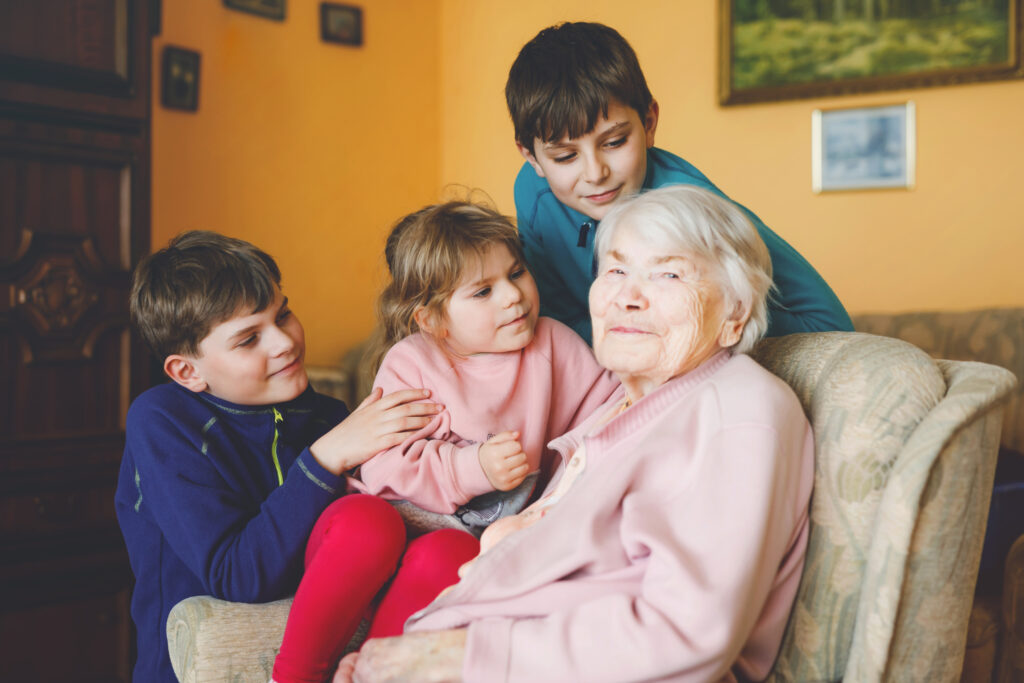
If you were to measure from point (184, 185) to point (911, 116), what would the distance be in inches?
113

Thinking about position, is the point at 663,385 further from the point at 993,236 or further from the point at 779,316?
the point at 993,236

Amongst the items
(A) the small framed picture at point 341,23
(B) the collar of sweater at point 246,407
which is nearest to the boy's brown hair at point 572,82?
(B) the collar of sweater at point 246,407

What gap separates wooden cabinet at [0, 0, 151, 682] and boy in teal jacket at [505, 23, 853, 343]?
1336 mm

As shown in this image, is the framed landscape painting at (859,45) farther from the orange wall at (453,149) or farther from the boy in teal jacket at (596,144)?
the boy in teal jacket at (596,144)

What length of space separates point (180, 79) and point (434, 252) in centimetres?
224

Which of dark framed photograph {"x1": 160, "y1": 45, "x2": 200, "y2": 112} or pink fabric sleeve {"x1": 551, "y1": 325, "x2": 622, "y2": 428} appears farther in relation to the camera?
dark framed photograph {"x1": 160, "y1": 45, "x2": 200, "y2": 112}

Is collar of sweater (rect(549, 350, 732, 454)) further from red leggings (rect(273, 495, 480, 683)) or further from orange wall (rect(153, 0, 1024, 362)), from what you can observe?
orange wall (rect(153, 0, 1024, 362))

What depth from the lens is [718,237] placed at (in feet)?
4.06

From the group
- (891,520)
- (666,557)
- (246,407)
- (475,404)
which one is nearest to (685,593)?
(666,557)

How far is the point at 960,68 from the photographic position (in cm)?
313

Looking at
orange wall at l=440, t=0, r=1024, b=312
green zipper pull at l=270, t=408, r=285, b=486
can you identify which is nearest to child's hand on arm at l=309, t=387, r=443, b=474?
green zipper pull at l=270, t=408, r=285, b=486

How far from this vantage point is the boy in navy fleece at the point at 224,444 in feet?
4.59

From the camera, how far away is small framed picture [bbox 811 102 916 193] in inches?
128

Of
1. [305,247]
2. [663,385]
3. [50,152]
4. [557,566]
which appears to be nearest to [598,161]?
[663,385]
